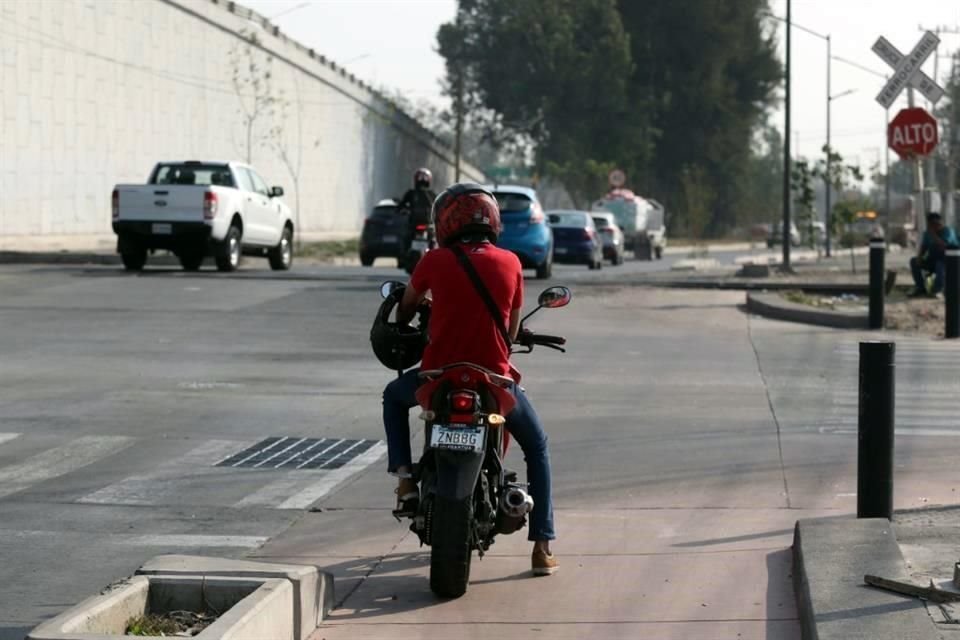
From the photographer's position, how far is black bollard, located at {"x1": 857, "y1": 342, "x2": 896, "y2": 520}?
8062mm

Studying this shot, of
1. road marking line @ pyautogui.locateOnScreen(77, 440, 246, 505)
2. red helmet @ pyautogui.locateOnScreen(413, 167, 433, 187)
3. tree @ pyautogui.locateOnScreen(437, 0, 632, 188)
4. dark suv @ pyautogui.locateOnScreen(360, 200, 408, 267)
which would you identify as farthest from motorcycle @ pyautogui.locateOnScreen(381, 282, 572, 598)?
tree @ pyautogui.locateOnScreen(437, 0, 632, 188)

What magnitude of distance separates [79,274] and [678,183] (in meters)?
79.4

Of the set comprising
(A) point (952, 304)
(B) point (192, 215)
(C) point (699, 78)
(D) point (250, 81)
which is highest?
(C) point (699, 78)

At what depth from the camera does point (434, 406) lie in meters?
7.37

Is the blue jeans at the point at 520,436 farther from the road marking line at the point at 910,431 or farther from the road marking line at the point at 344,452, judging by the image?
the road marking line at the point at 910,431

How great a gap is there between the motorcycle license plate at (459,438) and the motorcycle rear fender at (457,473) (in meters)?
0.03

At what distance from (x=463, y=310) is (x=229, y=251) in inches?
909

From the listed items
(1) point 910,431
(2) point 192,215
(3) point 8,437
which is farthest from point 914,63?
(3) point 8,437

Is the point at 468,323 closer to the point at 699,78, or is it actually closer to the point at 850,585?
the point at 850,585

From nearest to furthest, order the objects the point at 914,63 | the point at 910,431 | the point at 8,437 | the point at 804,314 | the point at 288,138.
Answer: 1. the point at 8,437
2. the point at 910,431
3. the point at 804,314
4. the point at 914,63
5. the point at 288,138

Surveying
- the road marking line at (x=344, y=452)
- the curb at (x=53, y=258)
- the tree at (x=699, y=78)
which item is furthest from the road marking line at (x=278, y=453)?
the tree at (x=699, y=78)

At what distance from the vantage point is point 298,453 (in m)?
11.8

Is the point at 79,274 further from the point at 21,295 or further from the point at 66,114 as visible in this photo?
the point at 66,114

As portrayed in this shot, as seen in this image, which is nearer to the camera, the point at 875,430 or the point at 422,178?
the point at 875,430
